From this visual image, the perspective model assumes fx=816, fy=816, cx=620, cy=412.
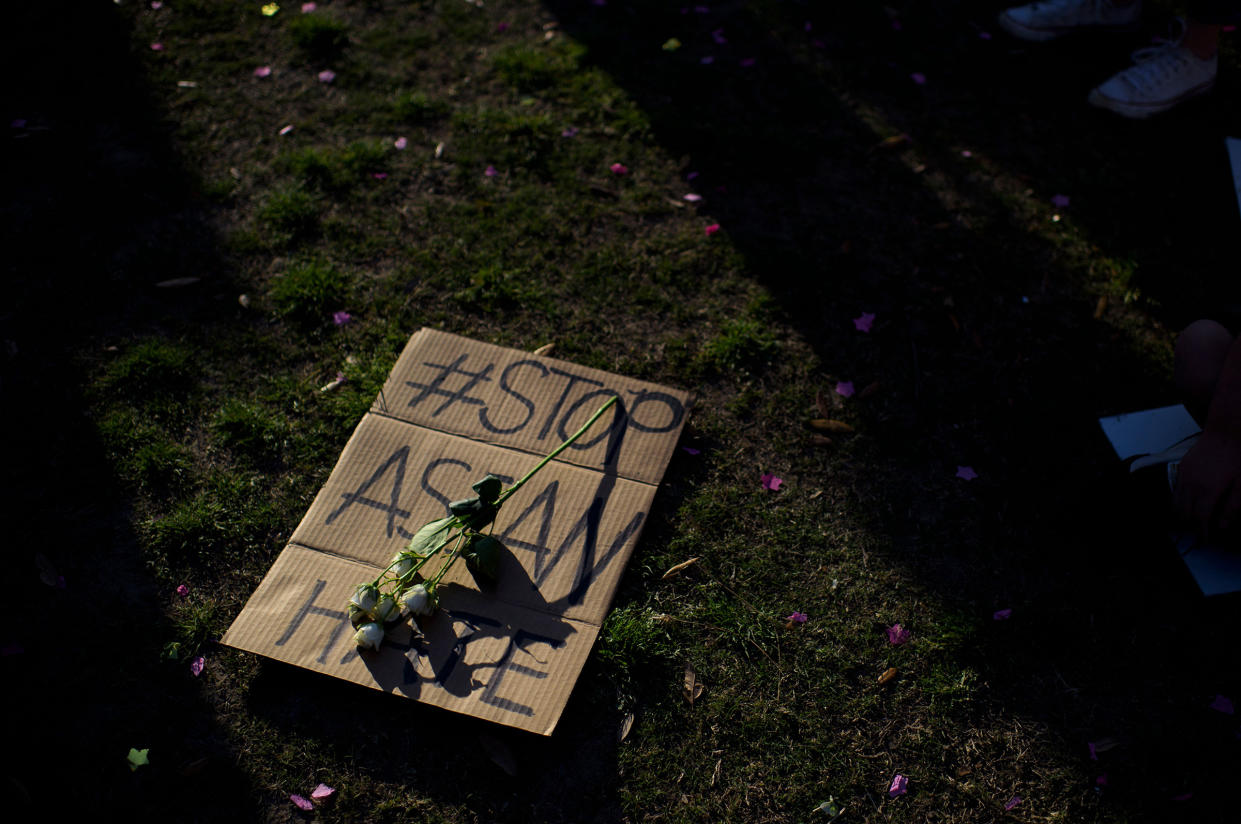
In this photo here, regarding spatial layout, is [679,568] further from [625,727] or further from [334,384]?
[334,384]

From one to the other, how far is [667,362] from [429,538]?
43.2 inches

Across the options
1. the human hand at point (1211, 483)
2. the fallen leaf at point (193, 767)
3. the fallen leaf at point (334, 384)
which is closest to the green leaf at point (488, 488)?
the fallen leaf at point (334, 384)

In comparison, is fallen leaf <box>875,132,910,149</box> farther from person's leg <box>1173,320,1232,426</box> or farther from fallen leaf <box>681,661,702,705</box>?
fallen leaf <box>681,661,702,705</box>

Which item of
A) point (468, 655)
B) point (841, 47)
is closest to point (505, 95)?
point (841, 47)

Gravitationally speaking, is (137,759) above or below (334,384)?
below

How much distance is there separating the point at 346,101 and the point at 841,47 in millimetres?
2428

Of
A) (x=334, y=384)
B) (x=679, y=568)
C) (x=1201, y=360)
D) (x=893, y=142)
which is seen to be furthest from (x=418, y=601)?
(x=893, y=142)

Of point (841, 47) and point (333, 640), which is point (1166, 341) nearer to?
point (841, 47)

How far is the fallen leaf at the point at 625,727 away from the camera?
2143 mm

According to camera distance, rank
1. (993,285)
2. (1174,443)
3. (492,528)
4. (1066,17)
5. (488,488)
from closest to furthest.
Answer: (488,488) → (492,528) → (1174,443) → (993,285) → (1066,17)

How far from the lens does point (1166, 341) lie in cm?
303

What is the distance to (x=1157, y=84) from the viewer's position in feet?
12.3

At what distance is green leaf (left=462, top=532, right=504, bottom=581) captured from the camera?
2.22 meters

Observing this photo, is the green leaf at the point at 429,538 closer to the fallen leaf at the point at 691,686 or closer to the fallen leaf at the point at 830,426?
the fallen leaf at the point at 691,686
